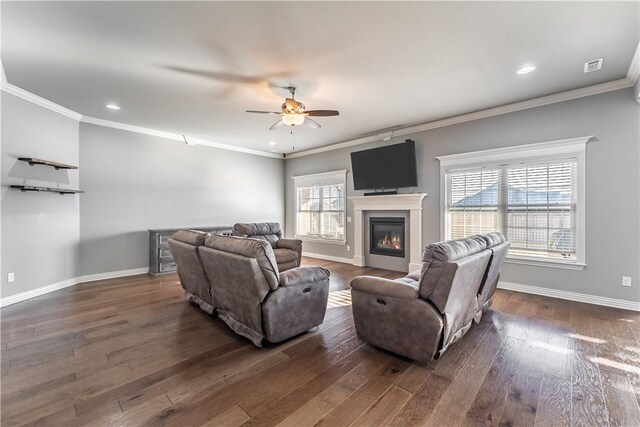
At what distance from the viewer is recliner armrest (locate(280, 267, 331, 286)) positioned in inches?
105

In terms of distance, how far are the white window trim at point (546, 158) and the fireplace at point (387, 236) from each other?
1600 mm

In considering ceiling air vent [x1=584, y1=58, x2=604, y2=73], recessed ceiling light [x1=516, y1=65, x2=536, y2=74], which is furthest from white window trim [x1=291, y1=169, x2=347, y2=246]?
ceiling air vent [x1=584, y1=58, x2=604, y2=73]

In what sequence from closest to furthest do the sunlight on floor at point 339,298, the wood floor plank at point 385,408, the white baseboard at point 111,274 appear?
the wood floor plank at point 385,408, the sunlight on floor at point 339,298, the white baseboard at point 111,274

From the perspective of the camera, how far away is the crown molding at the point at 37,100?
3.73 meters

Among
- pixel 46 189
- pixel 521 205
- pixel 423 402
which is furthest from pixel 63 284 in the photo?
pixel 521 205

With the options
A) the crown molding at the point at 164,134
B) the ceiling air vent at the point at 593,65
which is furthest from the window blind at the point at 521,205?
the crown molding at the point at 164,134

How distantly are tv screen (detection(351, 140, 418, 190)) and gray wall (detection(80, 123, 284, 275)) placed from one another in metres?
3.03

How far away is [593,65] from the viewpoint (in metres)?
3.25

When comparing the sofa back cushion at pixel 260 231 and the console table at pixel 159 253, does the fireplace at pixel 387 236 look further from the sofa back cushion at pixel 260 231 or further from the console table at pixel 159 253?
the console table at pixel 159 253

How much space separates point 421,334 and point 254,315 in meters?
1.48

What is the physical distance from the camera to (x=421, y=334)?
89.1 inches

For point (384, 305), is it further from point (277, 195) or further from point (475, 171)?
point (277, 195)

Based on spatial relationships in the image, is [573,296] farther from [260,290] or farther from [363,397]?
[260,290]

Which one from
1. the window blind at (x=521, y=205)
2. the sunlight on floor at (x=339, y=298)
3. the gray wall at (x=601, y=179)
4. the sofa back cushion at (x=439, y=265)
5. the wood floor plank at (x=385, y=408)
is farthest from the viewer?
the window blind at (x=521, y=205)
